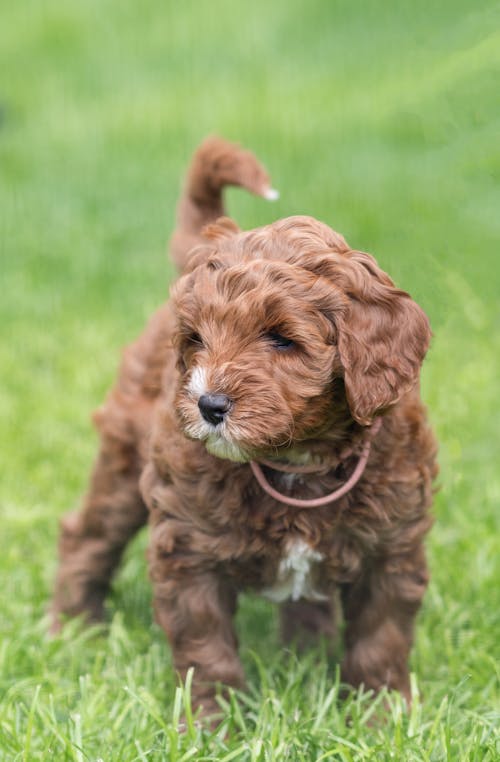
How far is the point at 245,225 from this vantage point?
6250 millimetres

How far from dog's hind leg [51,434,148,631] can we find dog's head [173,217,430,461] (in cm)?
142

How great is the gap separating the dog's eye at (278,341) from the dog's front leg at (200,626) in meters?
0.98

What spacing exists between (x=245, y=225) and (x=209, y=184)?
167cm

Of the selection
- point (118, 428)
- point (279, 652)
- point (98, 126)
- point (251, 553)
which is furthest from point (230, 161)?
point (98, 126)

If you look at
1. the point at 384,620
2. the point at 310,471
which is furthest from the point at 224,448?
the point at 384,620

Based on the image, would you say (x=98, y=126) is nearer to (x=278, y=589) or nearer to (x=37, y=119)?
(x=37, y=119)

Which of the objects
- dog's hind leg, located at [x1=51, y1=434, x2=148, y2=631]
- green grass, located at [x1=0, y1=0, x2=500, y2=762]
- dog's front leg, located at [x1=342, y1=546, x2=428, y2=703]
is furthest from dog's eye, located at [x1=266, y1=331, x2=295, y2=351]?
dog's hind leg, located at [x1=51, y1=434, x2=148, y2=631]

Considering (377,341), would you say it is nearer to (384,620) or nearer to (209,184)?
(384,620)

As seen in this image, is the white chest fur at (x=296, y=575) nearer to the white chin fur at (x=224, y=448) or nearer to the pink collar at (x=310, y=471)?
the pink collar at (x=310, y=471)

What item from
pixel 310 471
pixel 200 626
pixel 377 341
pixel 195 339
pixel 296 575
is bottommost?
pixel 200 626

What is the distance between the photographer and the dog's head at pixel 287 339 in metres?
3.24

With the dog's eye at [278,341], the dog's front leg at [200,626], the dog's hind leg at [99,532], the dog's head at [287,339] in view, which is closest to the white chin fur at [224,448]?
the dog's head at [287,339]

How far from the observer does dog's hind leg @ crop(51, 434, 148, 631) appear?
4828 millimetres

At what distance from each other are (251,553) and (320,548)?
0.23 meters
